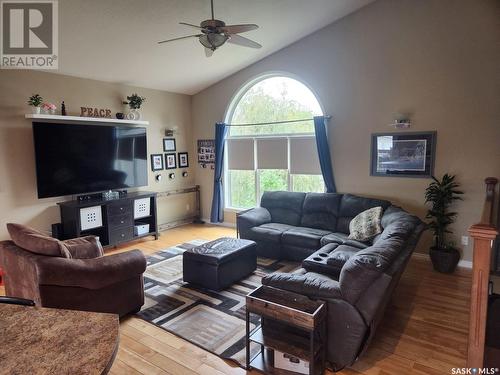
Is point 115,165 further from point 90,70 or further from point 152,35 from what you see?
point 152,35

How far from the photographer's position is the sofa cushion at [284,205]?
17.4 feet

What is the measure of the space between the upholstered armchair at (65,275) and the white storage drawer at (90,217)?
1683 millimetres

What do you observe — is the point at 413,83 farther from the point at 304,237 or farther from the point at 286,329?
the point at 286,329

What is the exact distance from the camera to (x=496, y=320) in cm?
284

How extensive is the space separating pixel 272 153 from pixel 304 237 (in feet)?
6.90

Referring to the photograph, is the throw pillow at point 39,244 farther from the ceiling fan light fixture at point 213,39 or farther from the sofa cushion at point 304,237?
the sofa cushion at point 304,237

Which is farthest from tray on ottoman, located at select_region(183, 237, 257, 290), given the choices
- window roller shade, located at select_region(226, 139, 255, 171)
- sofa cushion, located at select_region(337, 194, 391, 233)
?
window roller shade, located at select_region(226, 139, 255, 171)

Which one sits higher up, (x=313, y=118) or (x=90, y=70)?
(x=90, y=70)

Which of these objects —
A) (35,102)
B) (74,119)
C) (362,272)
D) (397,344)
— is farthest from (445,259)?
(35,102)

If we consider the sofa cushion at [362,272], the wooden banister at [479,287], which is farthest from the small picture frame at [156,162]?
the wooden banister at [479,287]

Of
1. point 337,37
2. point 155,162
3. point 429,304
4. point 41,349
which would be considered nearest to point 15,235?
point 41,349

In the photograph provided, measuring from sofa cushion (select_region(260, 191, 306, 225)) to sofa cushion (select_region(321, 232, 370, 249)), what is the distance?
2.66 feet

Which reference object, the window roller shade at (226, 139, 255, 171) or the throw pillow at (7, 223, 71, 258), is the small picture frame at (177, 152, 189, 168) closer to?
the window roller shade at (226, 139, 255, 171)

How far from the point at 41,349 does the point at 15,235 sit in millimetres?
2280
